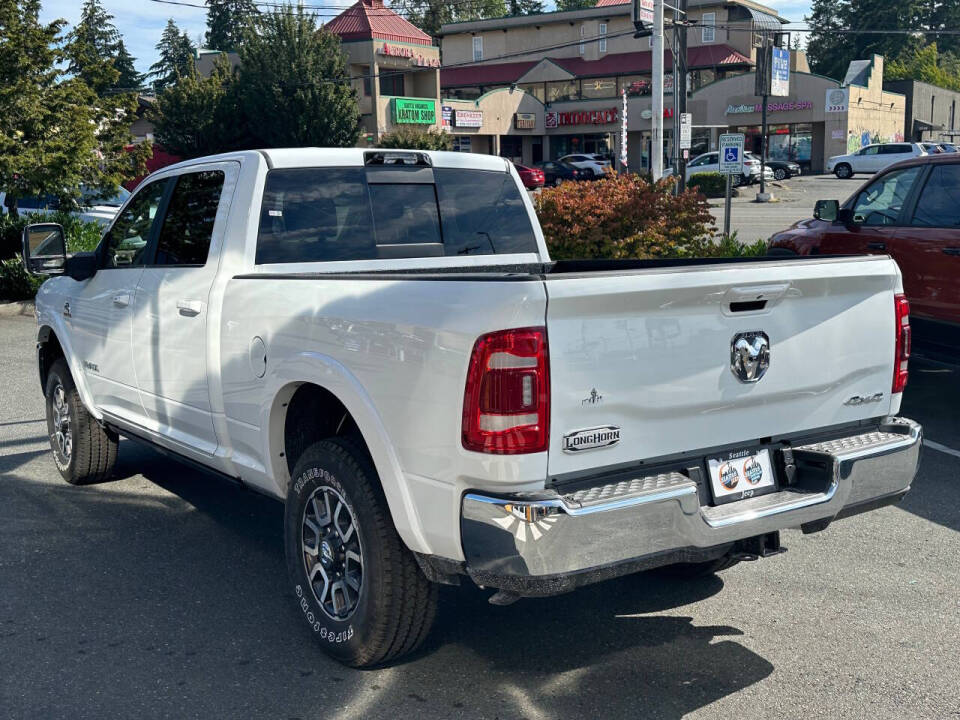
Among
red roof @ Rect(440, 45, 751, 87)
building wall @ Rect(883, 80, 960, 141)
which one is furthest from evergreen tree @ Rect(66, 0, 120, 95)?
building wall @ Rect(883, 80, 960, 141)

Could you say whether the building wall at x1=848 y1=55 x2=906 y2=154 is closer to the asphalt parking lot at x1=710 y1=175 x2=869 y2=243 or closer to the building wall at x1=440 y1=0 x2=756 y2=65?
the asphalt parking lot at x1=710 y1=175 x2=869 y2=243

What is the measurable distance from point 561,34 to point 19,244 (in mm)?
54349

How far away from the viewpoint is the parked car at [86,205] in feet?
55.6

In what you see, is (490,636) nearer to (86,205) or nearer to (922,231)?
(922,231)

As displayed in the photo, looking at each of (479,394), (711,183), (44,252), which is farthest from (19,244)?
(711,183)

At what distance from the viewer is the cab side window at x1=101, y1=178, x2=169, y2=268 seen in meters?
5.62

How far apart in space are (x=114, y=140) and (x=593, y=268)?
560 inches

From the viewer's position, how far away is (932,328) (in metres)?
7.97

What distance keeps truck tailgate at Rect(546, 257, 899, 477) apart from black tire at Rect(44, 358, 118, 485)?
409 centimetres

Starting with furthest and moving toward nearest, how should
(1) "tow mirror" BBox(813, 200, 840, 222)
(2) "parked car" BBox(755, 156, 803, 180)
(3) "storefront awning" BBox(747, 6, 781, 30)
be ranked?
1. (3) "storefront awning" BBox(747, 6, 781, 30)
2. (2) "parked car" BBox(755, 156, 803, 180)
3. (1) "tow mirror" BBox(813, 200, 840, 222)

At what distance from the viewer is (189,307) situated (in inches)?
191

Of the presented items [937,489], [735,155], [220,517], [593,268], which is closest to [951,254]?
[937,489]

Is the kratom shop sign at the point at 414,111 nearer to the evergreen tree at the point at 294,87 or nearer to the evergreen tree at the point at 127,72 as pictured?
the evergreen tree at the point at 294,87

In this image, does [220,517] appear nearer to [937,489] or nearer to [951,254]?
[937,489]
